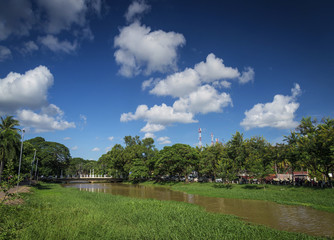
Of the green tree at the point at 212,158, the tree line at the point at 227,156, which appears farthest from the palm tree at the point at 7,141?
the green tree at the point at 212,158

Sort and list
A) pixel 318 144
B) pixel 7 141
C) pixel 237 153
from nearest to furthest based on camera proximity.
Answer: pixel 318 144, pixel 7 141, pixel 237 153

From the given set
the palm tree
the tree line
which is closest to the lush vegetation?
the tree line

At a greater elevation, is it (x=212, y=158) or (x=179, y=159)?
(x=212, y=158)

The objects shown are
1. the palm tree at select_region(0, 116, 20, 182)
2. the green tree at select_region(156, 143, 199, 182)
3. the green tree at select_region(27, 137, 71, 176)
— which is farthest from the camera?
the green tree at select_region(27, 137, 71, 176)

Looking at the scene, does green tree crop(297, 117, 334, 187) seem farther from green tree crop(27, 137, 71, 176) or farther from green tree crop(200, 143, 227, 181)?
green tree crop(27, 137, 71, 176)

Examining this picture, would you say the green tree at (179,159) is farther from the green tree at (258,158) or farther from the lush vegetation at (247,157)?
the green tree at (258,158)

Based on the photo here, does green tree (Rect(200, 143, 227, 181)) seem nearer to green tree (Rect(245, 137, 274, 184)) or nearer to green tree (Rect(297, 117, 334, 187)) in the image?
green tree (Rect(245, 137, 274, 184))

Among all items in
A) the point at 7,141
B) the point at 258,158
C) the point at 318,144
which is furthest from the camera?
the point at 258,158

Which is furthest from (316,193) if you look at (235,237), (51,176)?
(51,176)

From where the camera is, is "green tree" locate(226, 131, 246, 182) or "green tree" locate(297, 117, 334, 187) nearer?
"green tree" locate(297, 117, 334, 187)

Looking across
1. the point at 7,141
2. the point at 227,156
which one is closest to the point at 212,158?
the point at 227,156

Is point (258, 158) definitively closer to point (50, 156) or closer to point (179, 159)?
point (179, 159)

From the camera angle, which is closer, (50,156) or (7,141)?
(7,141)

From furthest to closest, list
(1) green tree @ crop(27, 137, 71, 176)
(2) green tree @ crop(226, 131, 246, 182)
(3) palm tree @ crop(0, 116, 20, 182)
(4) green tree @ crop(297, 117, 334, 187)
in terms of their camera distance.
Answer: (1) green tree @ crop(27, 137, 71, 176) → (2) green tree @ crop(226, 131, 246, 182) → (3) palm tree @ crop(0, 116, 20, 182) → (4) green tree @ crop(297, 117, 334, 187)
